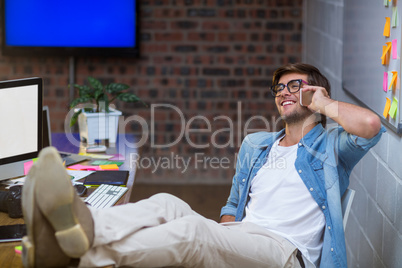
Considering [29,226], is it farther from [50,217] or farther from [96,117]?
[96,117]

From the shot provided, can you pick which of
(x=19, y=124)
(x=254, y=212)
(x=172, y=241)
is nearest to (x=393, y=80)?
(x=254, y=212)

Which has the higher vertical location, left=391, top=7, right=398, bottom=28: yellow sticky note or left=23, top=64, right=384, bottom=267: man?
left=391, top=7, right=398, bottom=28: yellow sticky note

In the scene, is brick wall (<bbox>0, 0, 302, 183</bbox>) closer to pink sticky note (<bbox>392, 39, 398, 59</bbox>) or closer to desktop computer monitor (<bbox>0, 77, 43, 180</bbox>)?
desktop computer monitor (<bbox>0, 77, 43, 180</bbox>)

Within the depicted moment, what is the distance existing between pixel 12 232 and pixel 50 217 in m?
0.51

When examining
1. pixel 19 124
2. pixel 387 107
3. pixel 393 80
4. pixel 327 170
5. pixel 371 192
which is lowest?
pixel 371 192

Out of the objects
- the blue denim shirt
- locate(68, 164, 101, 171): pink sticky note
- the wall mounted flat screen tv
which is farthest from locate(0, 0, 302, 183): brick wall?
the blue denim shirt

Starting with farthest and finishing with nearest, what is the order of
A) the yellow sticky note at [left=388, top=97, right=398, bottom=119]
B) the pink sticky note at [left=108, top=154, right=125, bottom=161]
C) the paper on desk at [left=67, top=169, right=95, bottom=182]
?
1. the pink sticky note at [left=108, top=154, right=125, bottom=161]
2. the paper on desk at [left=67, top=169, right=95, bottom=182]
3. the yellow sticky note at [left=388, top=97, right=398, bottom=119]

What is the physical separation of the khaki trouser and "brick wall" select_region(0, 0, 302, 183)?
2.80 meters

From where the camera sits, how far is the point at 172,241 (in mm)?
1785

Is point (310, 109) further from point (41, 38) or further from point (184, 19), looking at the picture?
point (41, 38)

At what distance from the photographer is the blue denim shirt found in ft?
7.18

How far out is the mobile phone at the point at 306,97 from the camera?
8.04 ft

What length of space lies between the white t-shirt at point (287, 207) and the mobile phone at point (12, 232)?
0.89m

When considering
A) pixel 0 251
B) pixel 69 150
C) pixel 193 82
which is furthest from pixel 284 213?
pixel 193 82
